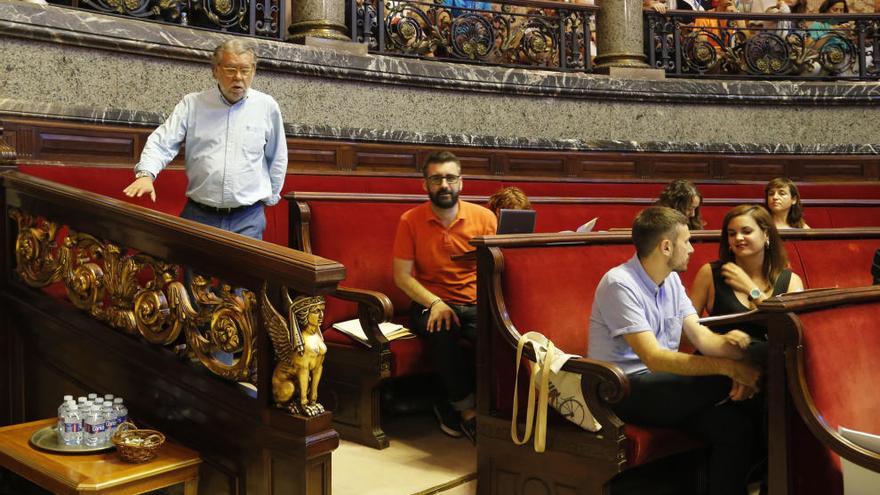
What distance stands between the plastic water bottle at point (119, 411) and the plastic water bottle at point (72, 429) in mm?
89

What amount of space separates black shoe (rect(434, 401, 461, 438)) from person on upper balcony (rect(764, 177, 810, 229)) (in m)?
1.95

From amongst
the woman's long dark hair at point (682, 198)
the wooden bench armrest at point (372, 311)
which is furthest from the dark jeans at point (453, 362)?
the woman's long dark hair at point (682, 198)

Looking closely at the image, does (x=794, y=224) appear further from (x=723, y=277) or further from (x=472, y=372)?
(x=472, y=372)

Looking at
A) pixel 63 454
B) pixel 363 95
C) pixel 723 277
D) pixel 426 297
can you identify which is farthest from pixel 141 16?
pixel 723 277

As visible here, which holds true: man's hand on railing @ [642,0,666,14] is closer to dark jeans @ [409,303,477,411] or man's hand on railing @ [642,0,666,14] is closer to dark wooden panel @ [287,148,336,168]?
dark wooden panel @ [287,148,336,168]

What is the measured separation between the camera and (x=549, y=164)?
18.1 ft

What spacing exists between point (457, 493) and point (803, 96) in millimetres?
4722

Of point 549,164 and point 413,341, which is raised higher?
point 549,164

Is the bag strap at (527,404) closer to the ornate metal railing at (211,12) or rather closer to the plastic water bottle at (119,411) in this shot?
the plastic water bottle at (119,411)

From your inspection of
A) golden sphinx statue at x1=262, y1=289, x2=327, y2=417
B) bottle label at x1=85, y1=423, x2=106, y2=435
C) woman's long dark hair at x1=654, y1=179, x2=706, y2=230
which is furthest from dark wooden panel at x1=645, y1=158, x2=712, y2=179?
bottle label at x1=85, y1=423, x2=106, y2=435

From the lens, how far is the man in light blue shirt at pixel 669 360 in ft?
7.37

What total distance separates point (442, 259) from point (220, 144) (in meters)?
0.88

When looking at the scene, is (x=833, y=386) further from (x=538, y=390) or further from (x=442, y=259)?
(x=442, y=259)

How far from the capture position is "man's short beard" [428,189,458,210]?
3.22m
